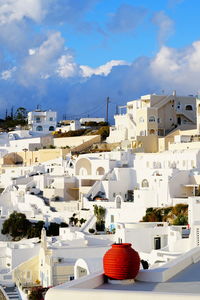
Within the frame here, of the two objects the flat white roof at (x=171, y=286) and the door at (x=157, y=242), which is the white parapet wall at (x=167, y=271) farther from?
the door at (x=157, y=242)

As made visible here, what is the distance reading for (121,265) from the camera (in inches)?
202

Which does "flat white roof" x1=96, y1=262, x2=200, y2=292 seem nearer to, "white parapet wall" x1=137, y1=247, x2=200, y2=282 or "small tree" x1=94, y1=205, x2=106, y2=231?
"white parapet wall" x1=137, y1=247, x2=200, y2=282

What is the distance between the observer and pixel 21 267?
24.4 m

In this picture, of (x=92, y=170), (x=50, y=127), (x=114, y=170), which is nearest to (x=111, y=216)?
(x=114, y=170)

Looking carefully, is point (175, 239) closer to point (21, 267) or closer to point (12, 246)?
point (21, 267)

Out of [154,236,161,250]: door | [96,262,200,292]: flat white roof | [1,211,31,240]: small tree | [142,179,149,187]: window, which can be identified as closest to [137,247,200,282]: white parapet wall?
[96,262,200,292]: flat white roof

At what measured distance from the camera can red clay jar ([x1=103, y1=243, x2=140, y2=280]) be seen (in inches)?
202

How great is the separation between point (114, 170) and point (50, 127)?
3387 cm

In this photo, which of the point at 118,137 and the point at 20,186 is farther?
the point at 118,137

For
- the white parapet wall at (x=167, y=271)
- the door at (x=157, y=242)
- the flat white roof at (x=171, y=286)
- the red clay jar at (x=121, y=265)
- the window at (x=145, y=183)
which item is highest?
the window at (x=145, y=183)

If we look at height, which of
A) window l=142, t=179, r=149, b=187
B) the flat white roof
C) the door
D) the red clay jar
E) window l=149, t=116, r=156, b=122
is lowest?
the door

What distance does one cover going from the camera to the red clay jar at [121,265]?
5.12m

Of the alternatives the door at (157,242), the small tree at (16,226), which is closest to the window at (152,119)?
the small tree at (16,226)

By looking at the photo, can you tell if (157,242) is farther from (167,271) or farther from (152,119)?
(152,119)
